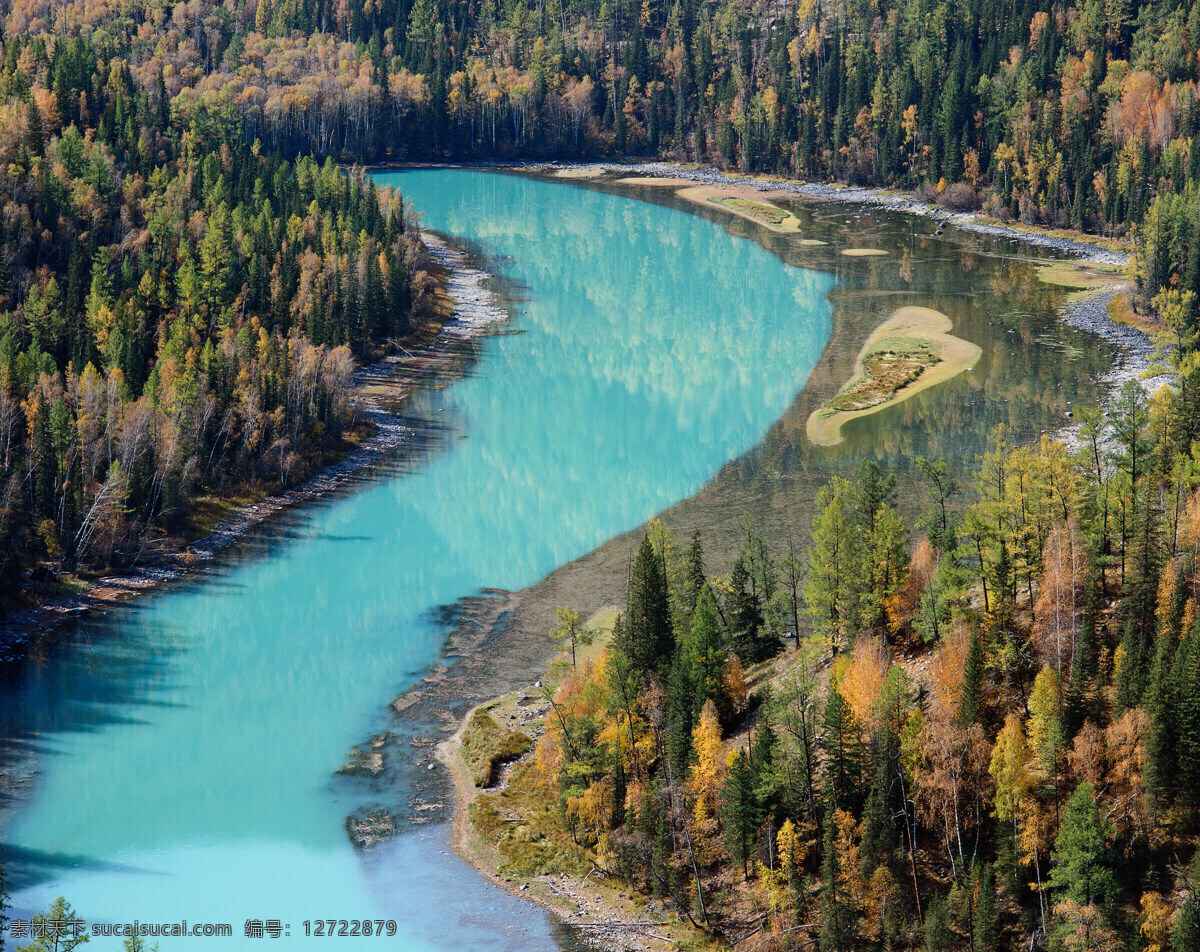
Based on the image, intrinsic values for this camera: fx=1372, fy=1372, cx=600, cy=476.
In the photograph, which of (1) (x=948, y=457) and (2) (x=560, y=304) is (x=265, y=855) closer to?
(1) (x=948, y=457)

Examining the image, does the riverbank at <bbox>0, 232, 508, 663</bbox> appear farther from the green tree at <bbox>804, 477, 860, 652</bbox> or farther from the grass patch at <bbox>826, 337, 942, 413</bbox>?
the green tree at <bbox>804, 477, 860, 652</bbox>

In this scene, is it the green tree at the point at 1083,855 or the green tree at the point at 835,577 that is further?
the green tree at the point at 835,577

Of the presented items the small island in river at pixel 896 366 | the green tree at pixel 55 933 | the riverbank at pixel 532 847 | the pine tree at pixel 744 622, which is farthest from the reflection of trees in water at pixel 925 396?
the green tree at pixel 55 933

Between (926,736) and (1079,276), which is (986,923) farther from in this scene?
(1079,276)

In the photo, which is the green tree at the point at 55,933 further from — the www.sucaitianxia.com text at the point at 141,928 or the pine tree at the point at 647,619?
the pine tree at the point at 647,619

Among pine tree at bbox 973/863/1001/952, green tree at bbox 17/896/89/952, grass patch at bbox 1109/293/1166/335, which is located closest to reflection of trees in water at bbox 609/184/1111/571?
grass patch at bbox 1109/293/1166/335

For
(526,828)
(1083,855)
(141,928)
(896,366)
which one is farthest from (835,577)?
(896,366)

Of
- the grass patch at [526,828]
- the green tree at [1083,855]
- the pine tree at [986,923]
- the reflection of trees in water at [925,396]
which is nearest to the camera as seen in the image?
the green tree at [1083,855]
